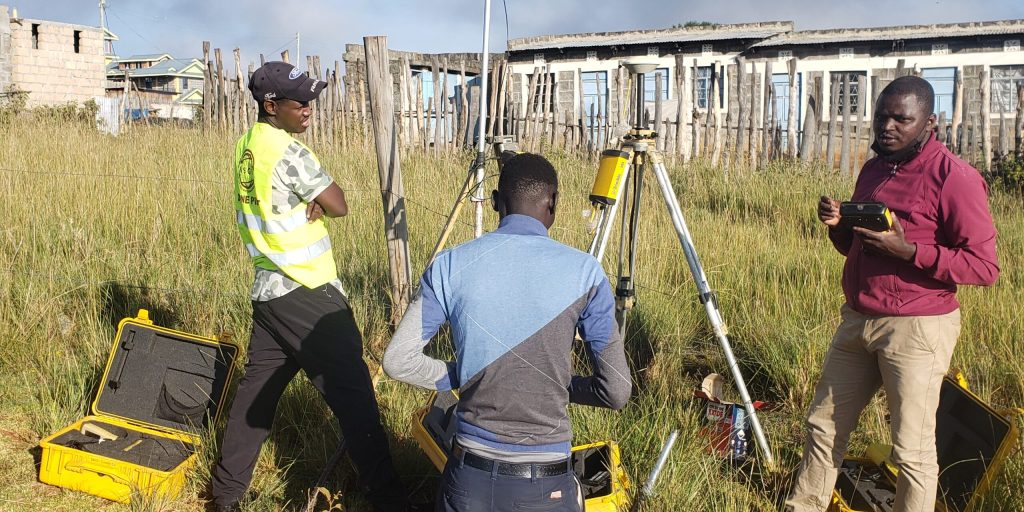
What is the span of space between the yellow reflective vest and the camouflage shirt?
0.8 inches

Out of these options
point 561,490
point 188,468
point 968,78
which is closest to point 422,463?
point 188,468

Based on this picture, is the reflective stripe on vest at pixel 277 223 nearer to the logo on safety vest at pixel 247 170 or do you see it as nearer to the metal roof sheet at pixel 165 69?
the logo on safety vest at pixel 247 170

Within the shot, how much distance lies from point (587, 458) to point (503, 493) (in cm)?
134

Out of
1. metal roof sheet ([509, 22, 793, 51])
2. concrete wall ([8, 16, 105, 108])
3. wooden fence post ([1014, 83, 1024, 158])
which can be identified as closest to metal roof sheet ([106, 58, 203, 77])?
concrete wall ([8, 16, 105, 108])

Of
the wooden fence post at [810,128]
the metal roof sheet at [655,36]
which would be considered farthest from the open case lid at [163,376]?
the metal roof sheet at [655,36]

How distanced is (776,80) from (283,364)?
858 inches

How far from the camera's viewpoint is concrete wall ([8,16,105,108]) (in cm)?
2778

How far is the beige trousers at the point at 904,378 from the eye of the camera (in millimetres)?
2828

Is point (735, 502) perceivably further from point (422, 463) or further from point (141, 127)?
point (141, 127)

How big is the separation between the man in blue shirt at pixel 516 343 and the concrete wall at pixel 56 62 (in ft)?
96.8

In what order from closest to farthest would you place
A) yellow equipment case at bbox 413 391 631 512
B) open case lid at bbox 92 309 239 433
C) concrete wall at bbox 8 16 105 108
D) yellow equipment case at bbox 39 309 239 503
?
1. yellow equipment case at bbox 413 391 631 512
2. yellow equipment case at bbox 39 309 239 503
3. open case lid at bbox 92 309 239 433
4. concrete wall at bbox 8 16 105 108

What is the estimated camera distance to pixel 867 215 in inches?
107

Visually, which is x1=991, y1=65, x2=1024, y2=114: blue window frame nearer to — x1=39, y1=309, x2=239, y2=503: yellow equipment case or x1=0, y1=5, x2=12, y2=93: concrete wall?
x1=39, y1=309, x2=239, y2=503: yellow equipment case

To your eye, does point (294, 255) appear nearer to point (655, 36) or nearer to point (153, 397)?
point (153, 397)
